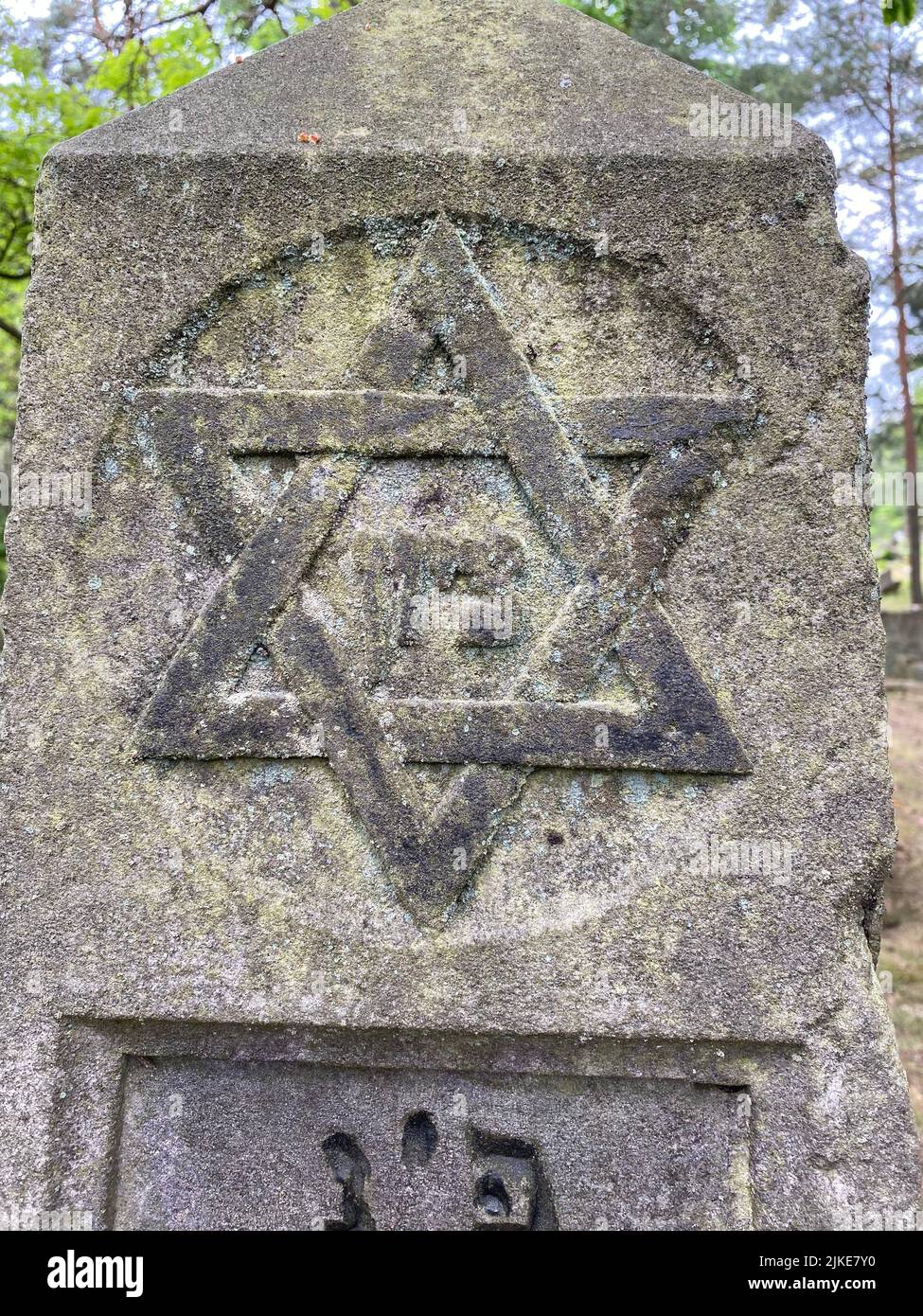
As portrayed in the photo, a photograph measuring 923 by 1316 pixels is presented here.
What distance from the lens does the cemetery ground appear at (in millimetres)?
3074

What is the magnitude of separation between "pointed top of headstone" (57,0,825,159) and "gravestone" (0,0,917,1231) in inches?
0.5

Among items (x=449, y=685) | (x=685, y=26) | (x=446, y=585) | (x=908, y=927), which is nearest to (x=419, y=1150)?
(x=449, y=685)

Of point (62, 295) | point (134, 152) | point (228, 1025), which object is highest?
point (134, 152)

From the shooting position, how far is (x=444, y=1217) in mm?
1473

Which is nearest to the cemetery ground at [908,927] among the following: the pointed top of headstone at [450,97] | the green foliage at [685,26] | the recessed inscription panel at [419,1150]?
the recessed inscription panel at [419,1150]

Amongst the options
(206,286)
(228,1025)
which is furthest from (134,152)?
(228,1025)

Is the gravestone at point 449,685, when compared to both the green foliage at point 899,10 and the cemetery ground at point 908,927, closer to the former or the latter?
the green foliage at point 899,10

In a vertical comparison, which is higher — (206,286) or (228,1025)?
(206,286)

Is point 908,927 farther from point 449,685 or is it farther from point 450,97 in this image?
point 450,97

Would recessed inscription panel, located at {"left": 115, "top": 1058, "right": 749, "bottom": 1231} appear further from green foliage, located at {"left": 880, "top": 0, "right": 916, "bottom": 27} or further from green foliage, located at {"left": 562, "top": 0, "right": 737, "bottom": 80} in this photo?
green foliage, located at {"left": 562, "top": 0, "right": 737, "bottom": 80}

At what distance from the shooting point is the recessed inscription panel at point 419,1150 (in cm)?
146
